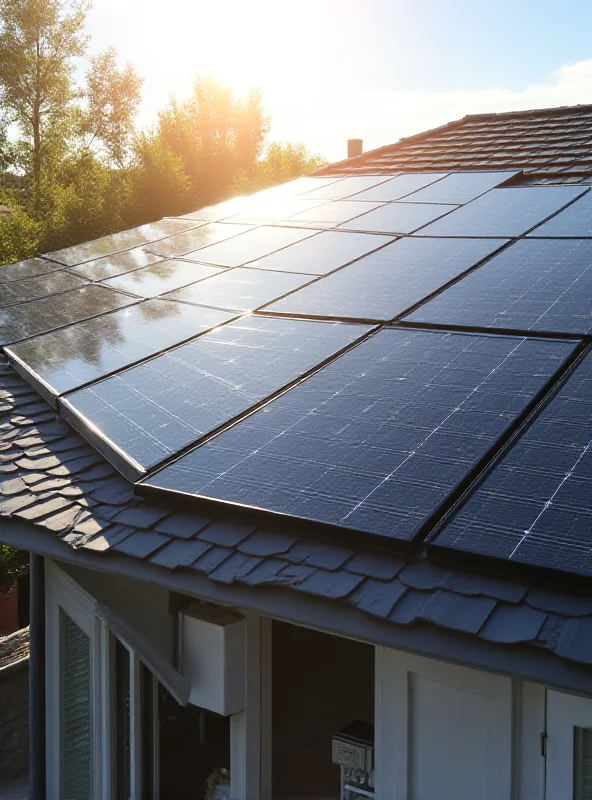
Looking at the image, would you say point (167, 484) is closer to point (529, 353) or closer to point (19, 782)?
point (529, 353)

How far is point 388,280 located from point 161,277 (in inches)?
98.5

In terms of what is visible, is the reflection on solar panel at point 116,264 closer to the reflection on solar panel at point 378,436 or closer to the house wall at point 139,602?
the house wall at point 139,602

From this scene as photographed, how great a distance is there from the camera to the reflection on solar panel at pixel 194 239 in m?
9.23

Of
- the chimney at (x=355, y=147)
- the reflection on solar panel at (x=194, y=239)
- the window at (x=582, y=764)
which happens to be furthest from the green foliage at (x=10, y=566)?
the window at (x=582, y=764)

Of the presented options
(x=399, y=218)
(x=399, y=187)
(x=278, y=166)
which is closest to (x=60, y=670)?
(x=399, y=218)

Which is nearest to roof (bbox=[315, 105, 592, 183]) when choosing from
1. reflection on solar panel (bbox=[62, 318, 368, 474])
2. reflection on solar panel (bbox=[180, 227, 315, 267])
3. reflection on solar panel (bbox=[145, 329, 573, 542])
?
reflection on solar panel (bbox=[180, 227, 315, 267])

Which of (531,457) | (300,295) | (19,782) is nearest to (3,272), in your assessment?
(300,295)

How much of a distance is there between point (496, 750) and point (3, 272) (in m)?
7.85

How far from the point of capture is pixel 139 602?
542cm

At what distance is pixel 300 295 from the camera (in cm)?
670

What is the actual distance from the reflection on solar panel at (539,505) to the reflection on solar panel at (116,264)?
575 centimetres

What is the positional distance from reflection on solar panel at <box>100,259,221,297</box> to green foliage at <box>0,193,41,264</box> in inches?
558

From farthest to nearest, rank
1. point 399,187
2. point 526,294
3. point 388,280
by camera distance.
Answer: point 399,187 → point 388,280 → point 526,294

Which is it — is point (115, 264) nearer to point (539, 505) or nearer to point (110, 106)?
point (539, 505)
